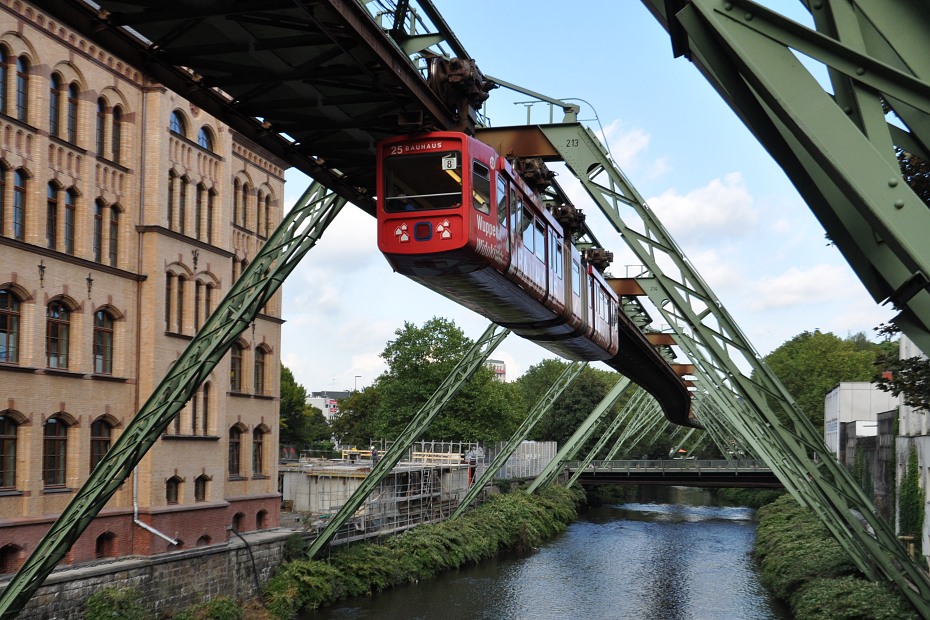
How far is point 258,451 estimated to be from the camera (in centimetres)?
3272

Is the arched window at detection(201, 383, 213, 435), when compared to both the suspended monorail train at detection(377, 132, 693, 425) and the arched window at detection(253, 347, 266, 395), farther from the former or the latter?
the suspended monorail train at detection(377, 132, 693, 425)

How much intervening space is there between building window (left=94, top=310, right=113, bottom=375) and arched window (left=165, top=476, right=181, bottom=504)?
146 inches

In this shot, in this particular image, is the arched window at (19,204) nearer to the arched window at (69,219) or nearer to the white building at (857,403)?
the arched window at (69,219)

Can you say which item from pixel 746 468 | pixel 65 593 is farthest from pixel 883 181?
pixel 746 468

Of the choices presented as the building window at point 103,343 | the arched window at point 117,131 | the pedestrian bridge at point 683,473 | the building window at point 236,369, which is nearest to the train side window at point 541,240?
the building window at point 103,343

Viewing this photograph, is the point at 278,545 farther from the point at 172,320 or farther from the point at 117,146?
the point at 117,146

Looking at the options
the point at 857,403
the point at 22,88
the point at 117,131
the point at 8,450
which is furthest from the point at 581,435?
the point at 22,88

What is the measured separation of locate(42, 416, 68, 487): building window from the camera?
22.3m

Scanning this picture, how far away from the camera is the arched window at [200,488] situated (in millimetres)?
27484

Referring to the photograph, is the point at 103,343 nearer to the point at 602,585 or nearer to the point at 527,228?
the point at 527,228

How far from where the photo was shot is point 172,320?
26.7 metres

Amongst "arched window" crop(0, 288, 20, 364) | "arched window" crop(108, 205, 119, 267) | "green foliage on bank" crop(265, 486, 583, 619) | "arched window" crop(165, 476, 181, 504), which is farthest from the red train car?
"green foliage on bank" crop(265, 486, 583, 619)

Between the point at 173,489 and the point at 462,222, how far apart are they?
58.4ft

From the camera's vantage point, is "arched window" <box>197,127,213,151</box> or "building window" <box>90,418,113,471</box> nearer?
"building window" <box>90,418,113,471</box>
